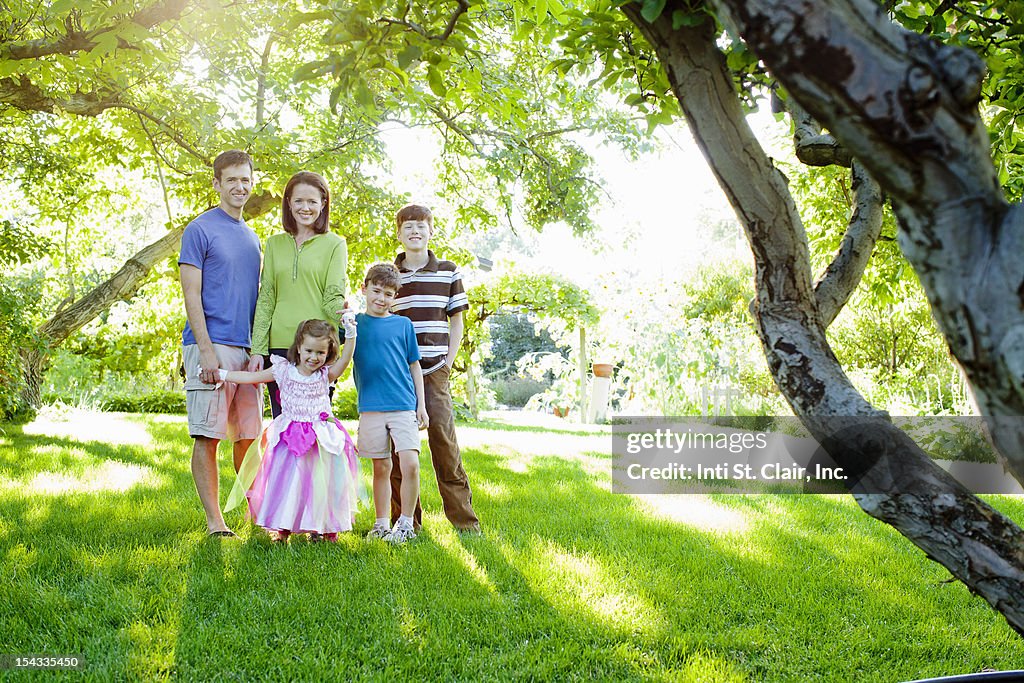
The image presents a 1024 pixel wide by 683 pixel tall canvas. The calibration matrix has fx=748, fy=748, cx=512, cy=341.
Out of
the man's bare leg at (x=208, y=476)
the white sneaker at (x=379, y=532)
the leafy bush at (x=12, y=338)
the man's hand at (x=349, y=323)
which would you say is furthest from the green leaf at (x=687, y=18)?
the leafy bush at (x=12, y=338)

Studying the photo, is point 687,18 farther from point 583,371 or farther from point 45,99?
point 583,371

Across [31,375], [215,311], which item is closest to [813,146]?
[215,311]

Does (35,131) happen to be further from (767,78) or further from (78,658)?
(767,78)

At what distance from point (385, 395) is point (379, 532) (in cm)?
62

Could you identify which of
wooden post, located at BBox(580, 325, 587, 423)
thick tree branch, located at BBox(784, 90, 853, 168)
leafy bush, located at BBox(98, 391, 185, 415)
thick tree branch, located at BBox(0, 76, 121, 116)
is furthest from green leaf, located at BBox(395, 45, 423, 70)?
leafy bush, located at BBox(98, 391, 185, 415)

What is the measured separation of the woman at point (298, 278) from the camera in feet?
10.8

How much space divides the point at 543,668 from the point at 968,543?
4.08ft

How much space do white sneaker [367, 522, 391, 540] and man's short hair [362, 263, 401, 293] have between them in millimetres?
1085

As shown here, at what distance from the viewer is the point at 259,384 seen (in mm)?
3371

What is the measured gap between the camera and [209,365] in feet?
10.4

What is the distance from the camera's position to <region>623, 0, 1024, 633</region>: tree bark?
1.26m

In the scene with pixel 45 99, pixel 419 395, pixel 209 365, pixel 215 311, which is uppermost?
pixel 45 99

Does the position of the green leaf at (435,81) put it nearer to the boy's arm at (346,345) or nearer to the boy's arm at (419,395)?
the boy's arm at (346,345)

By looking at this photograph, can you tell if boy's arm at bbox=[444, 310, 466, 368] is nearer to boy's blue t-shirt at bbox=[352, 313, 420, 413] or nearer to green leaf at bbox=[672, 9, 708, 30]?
boy's blue t-shirt at bbox=[352, 313, 420, 413]
